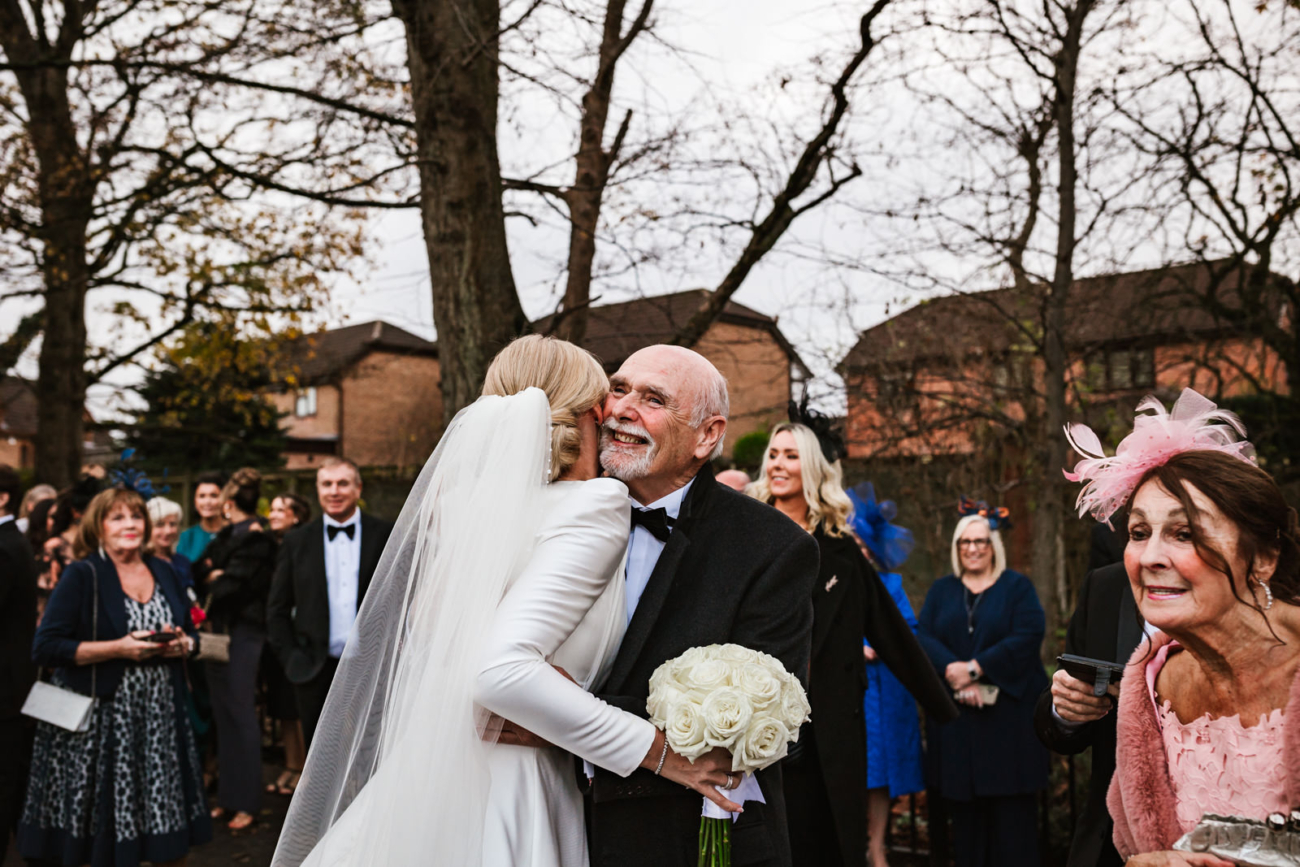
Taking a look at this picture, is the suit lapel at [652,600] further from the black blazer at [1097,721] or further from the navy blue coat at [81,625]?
the navy blue coat at [81,625]

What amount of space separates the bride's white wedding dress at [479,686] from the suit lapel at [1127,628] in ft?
5.83

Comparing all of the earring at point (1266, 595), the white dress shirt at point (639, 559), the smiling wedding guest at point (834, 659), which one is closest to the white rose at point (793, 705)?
the white dress shirt at point (639, 559)

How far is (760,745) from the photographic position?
7.75 ft

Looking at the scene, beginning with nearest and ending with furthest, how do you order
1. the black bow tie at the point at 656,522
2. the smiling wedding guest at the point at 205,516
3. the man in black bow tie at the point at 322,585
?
the black bow tie at the point at 656,522
the man in black bow tie at the point at 322,585
the smiling wedding guest at the point at 205,516

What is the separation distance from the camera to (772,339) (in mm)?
7770

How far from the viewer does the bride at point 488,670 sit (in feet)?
7.73

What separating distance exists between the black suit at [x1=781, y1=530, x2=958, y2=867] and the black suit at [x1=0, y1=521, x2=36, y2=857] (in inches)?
158

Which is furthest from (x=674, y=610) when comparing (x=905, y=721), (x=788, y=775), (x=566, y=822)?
(x=905, y=721)

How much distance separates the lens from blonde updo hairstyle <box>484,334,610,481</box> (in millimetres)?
2719

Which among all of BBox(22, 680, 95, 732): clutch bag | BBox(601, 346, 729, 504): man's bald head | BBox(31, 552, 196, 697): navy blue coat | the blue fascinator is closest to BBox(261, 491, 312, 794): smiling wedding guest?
BBox(31, 552, 196, 697): navy blue coat

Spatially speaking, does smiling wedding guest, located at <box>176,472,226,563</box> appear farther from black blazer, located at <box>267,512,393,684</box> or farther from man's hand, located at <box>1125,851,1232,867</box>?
man's hand, located at <box>1125,851,1232,867</box>

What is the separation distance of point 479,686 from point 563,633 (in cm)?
23

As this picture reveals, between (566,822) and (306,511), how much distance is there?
22.4 feet

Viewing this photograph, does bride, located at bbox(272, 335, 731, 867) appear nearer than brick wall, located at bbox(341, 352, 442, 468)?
Yes
